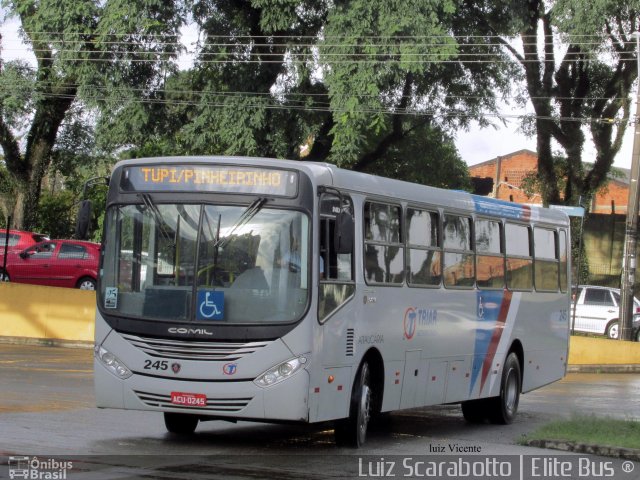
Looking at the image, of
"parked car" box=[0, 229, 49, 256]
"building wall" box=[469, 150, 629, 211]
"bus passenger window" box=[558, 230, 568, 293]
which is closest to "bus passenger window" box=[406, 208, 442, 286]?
"bus passenger window" box=[558, 230, 568, 293]

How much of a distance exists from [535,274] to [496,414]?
241 cm

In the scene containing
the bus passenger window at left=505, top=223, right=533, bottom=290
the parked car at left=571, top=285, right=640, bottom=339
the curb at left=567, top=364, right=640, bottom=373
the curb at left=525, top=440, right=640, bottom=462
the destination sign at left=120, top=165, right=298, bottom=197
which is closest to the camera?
the destination sign at left=120, top=165, right=298, bottom=197

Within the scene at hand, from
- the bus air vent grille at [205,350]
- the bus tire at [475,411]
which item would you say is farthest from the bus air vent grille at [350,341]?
the bus tire at [475,411]

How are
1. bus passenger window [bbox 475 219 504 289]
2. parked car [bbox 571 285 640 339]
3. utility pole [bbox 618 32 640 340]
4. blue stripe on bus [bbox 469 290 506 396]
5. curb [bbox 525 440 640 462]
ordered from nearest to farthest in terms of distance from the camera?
curb [bbox 525 440 640 462]
blue stripe on bus [bbox 469 290 506 396]
bus passenger window [bbox 475 219 504 289]
utility pole [bbox 618 32 640 340]
parked car [bbox 571 285 640 339]

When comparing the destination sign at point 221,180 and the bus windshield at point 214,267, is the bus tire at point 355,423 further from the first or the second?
the destination sign at point 221,180

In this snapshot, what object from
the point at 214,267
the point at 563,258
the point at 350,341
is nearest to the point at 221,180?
the point at 214,267

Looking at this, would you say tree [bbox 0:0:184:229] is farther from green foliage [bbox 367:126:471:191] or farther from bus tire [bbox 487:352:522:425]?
bus tire [bbox 487:352:522:425]

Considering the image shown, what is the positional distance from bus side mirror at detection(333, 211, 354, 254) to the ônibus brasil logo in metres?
2.41

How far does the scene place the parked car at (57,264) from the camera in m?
36.9

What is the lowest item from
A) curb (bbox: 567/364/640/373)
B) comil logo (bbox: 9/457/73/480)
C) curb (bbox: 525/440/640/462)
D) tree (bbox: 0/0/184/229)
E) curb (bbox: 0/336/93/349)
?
curb (bbox: 567/364/640/373)

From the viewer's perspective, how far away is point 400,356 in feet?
43.9

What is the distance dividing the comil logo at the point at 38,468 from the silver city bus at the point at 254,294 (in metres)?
1.71

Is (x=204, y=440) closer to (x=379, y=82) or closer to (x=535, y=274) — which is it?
(x=535, y=274)

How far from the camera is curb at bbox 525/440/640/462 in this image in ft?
39.1
